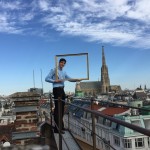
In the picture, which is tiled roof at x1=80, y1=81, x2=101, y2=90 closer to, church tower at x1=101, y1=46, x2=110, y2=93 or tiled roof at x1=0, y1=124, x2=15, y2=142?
church tower at x1=101, y1=46, x2=110, y2=93

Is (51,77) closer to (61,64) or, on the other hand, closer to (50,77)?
(50,77)

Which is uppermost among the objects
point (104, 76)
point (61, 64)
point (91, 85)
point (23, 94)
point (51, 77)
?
point (104, 76)

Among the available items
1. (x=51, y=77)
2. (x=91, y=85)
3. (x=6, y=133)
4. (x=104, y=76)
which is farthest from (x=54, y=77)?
(x=91, y=85)

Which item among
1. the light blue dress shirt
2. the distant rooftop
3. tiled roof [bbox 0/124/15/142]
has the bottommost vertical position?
tiled roof [bbox 0/124/15/142]

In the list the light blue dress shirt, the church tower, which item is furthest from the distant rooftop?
the church tower

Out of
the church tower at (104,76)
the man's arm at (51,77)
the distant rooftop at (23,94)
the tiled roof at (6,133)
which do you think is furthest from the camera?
the church tower at (104,76)

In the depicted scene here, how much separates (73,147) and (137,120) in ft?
29.7

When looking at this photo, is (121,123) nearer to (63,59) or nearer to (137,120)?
(63,59)

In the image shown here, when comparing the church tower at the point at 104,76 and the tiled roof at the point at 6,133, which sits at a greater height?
the church tower at the point at 104,76

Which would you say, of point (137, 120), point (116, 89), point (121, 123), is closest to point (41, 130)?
point (121, 123)

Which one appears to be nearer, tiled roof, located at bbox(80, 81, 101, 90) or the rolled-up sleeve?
the rolled-up sleeve

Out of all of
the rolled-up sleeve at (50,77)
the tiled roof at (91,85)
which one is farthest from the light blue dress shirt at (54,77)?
the tiled roof at (91,85)

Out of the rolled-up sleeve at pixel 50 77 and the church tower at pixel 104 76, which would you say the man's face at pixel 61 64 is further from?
the church tower at pixel 104 76

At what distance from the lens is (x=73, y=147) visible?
5129mm
